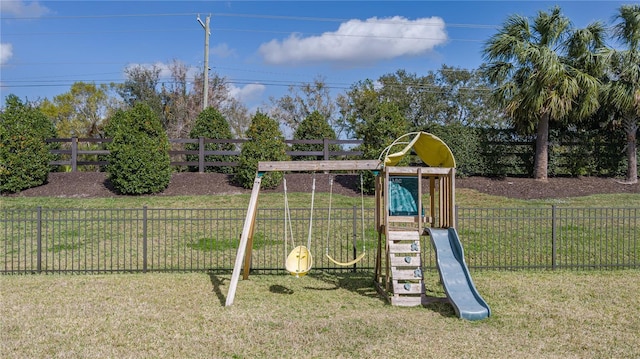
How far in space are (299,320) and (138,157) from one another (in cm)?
1053

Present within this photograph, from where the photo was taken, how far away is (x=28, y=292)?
21.6 feet

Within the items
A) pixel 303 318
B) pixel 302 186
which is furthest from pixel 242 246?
pixel 302 186

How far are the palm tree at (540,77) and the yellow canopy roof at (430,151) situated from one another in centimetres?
977

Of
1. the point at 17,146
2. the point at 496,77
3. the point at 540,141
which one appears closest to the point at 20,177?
the point at 17,146

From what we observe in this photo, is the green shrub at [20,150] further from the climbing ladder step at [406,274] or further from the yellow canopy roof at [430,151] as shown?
the climbing ladder step at [406,274]

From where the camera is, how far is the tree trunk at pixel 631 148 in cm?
1661

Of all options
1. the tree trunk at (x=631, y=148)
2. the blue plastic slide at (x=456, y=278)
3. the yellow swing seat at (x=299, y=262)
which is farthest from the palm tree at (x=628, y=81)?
the yellow swing seat at (x=299, y=262)

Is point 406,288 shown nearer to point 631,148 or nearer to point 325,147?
point 325,147

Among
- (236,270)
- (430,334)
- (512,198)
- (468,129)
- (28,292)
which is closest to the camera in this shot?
(430,334)

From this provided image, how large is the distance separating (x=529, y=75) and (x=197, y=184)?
11.4 meters

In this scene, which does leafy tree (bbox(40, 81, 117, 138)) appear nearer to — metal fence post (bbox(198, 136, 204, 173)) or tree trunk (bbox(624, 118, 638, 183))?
metal fence post (bbox(198, 136, 204, 173))

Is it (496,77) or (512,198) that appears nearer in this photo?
(512,198)

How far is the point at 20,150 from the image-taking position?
1484 centimetres

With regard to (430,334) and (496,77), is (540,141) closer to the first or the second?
(496,77)
